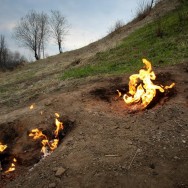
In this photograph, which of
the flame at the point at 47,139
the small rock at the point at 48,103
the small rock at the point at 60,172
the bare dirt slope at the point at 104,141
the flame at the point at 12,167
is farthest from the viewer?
the small rock at the point at 48,103

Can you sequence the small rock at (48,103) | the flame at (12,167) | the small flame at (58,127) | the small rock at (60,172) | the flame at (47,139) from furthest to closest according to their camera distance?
the small rock at (48,103) < the small flame at (58,127) < the flame at (47,139) < the flame at (12,167) < the small rock at (60,172)

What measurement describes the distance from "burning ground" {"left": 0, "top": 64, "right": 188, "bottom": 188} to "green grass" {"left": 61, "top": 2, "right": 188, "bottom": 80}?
7.33 ft

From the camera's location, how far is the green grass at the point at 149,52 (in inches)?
468

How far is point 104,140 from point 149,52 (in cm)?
851

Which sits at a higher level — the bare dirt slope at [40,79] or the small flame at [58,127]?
the bare dirt slope at [40,79]

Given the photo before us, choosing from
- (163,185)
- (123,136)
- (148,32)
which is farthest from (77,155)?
(148,32)

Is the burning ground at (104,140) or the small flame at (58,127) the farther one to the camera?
the small flame at (58,127)

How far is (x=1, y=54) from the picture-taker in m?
56.8

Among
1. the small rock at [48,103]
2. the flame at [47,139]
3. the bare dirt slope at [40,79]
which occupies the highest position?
the bare dirt slope at [40,79]

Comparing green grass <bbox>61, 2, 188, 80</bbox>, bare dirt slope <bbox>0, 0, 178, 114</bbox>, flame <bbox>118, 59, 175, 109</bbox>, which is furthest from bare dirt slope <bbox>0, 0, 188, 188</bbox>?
bare dirt slope <bbox>0, 0, 178, 114</bbox>

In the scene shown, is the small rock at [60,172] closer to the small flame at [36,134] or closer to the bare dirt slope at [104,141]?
the bare dirt slope at [104,141]

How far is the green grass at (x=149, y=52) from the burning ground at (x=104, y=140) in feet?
7.33

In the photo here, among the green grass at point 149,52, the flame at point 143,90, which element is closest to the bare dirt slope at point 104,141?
the flame at point 143,90

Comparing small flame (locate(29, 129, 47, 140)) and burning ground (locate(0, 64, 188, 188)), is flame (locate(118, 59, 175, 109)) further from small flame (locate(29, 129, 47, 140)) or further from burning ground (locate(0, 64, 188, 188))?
small flame (locate(29, 129, 47, 140))
